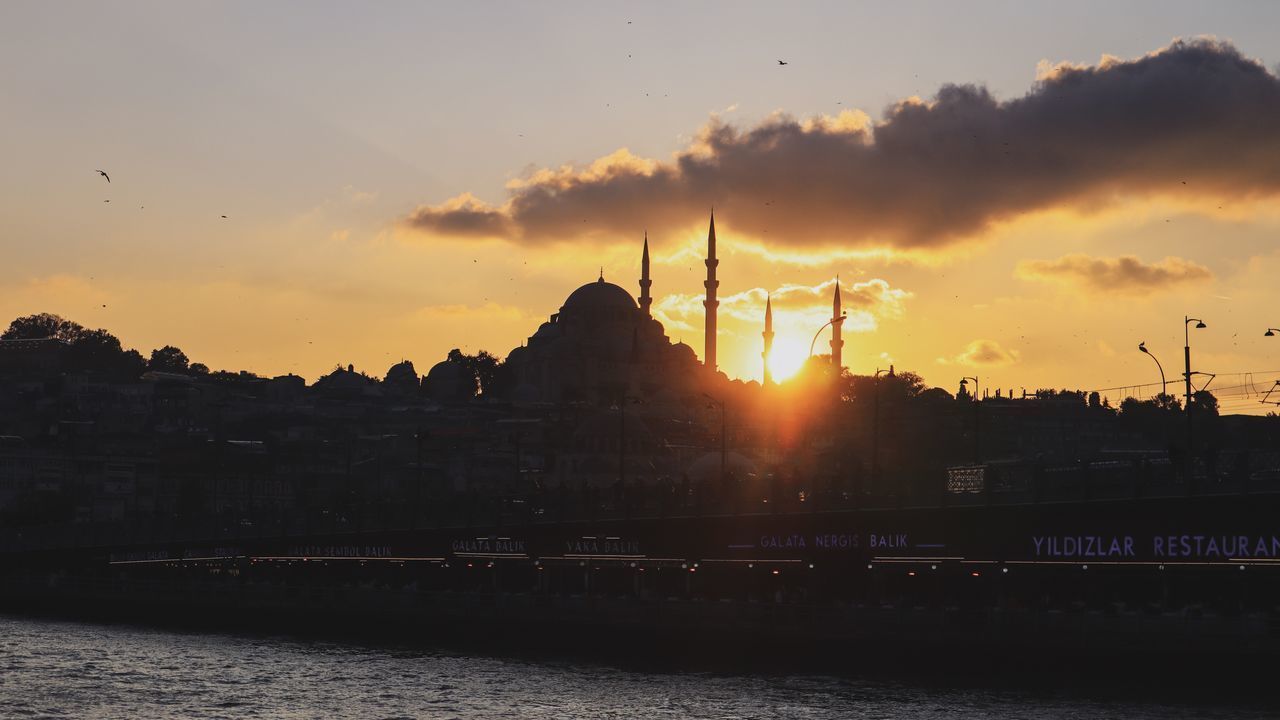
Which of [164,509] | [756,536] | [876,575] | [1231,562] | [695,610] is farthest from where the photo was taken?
[164,509]

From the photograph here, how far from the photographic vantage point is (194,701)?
197 feet

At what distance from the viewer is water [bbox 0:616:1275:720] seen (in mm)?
55156

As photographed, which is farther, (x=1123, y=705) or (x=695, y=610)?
(x=695, y=610)

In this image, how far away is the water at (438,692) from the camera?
55156mm

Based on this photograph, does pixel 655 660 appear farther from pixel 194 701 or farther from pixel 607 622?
pixel 194 701

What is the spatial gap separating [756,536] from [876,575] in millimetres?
9846

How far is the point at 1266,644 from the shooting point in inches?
2076

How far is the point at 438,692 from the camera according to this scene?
61656 mm

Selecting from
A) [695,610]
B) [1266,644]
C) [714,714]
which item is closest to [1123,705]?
[1266,644]

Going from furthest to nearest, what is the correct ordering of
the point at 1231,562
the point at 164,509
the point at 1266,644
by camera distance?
the point at 164,509, the point at 1231,562, the point at 1266,644

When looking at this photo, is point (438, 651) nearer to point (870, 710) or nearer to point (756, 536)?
point (756, 536)

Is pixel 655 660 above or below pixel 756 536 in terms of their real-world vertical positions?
below

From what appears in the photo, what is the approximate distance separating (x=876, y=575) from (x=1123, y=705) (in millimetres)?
27428

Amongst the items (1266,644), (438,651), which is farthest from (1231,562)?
(438,651)
